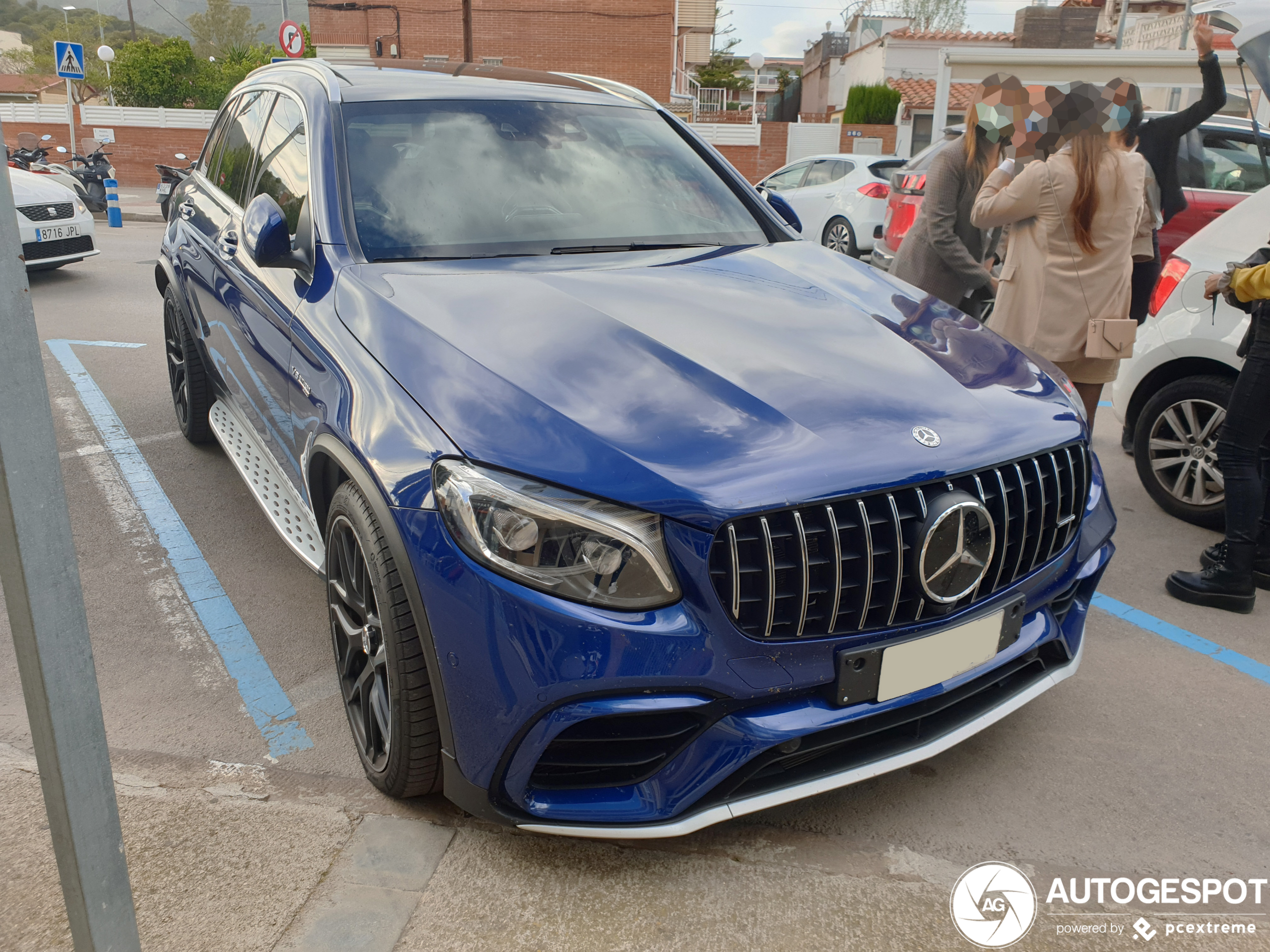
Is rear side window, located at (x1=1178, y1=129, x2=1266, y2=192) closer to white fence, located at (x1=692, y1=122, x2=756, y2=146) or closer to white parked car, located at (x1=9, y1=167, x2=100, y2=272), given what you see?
white parked car, located at (x1=9, y1=167, x2=100, y2=272)

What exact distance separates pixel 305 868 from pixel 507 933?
1.58ft

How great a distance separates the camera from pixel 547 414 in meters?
2.07

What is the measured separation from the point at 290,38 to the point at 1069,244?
677 inches

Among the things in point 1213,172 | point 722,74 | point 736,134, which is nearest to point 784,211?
point 1213,172

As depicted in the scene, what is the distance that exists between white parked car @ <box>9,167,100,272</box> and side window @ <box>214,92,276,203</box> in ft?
18.8

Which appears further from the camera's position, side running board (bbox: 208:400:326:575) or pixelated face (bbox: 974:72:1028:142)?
→ pixelated face (bbox: 974:72:1028:142)

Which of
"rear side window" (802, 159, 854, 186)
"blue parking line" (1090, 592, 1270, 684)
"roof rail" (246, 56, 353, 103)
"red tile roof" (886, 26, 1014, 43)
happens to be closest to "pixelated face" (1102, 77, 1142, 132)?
"blue parking line" (1090, 592, 1270, 684)

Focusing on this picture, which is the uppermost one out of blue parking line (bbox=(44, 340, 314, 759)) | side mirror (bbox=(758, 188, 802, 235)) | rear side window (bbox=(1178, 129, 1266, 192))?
rear side window (bbox=(1178, 129, 1266, 192))

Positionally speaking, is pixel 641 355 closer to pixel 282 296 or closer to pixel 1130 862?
pixel 282 296

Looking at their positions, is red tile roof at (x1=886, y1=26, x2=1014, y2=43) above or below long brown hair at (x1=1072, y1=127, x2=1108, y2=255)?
above

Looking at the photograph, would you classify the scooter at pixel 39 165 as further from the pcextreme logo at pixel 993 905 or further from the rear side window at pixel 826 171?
the pcextreme logo at pixel 993 905

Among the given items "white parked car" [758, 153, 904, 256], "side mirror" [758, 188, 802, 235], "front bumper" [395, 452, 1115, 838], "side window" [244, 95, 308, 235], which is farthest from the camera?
"white parked car" [758, 153, 904, 256]

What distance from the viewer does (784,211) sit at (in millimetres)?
3828

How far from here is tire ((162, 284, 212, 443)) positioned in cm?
454
